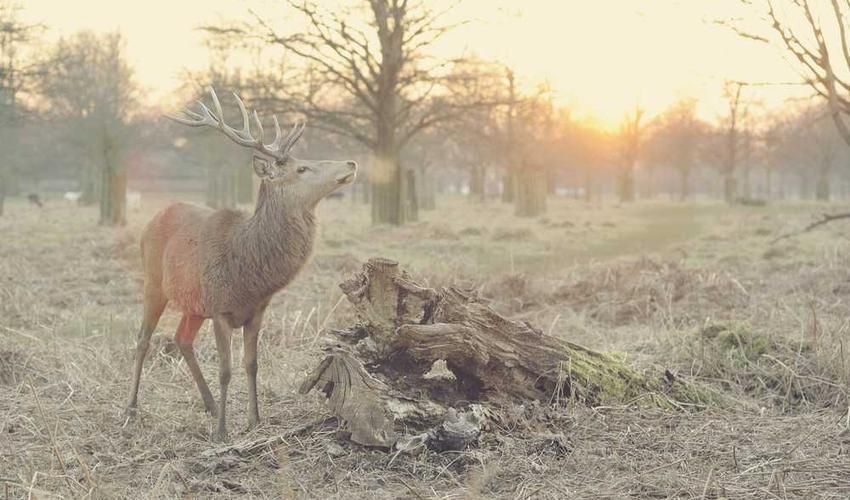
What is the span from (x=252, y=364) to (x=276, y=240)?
0.76 meters

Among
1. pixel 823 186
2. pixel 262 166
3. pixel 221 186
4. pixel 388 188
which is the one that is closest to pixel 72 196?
pixel 221 186

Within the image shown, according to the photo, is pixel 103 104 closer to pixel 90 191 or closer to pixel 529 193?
pixel 90 191

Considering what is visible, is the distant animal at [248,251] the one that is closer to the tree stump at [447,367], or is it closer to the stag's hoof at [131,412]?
the stag's hoof at [131,412]

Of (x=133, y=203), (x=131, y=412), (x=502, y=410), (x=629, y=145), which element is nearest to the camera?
(x=502, y=410)

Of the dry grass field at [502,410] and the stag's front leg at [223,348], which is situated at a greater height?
the stag's front leg at [223,348]

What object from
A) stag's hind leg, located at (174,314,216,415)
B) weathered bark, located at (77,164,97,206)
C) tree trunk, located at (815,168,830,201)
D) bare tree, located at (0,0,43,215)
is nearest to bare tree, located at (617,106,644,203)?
tree trunk, located at (815,168,830,201)

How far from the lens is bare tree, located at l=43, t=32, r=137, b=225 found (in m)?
22.4

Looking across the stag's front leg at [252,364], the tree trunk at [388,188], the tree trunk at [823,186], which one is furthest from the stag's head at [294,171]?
the tree trunk at [823,186]

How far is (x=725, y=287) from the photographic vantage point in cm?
899

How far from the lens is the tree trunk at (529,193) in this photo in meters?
30.3

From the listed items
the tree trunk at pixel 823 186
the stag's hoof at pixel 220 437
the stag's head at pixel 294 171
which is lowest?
the stag's hoof at pixel 220 437

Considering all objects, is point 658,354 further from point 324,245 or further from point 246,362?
point 324,245

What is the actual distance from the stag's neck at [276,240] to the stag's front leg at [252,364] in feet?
0.77

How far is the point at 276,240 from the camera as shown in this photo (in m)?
4.67
